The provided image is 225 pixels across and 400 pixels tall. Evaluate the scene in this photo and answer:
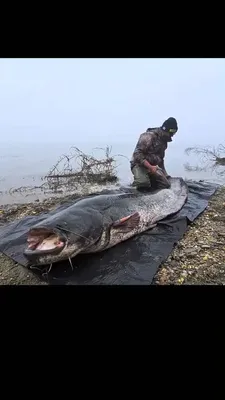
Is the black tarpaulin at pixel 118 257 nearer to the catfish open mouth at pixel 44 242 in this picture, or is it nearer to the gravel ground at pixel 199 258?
the gravel ground at pixel 199 258

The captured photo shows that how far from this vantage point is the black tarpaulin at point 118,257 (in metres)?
2.11

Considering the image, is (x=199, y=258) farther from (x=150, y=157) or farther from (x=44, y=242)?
(x=150, y=157)

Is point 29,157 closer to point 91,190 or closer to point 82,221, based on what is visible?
point 91,190

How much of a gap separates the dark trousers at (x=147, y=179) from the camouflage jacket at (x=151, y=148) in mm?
102

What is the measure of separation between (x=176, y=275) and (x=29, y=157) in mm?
3236

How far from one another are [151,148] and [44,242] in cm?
225

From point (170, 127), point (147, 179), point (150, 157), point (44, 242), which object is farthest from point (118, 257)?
point (170, 127)

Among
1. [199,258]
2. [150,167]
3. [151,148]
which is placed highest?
[151,148]

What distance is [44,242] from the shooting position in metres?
2.11

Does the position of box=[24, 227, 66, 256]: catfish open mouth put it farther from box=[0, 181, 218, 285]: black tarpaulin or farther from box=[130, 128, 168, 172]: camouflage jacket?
box=[130, 128, 168, 172]: camouflage jacket

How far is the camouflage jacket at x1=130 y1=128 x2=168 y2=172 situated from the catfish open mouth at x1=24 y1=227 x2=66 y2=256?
6.54 ft
